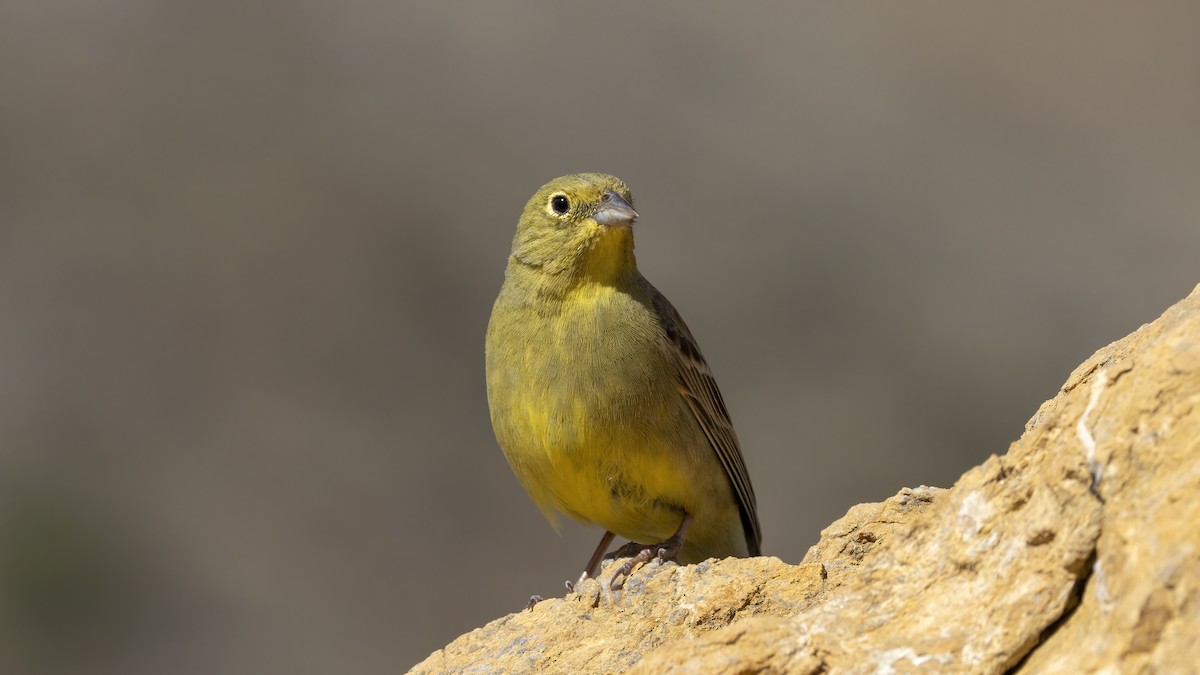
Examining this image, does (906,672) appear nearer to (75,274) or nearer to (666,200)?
(75,274)

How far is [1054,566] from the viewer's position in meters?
3.21

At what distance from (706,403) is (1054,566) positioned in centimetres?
384

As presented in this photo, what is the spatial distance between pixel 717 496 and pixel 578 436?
100 centimetres

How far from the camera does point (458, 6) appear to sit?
62.7ft

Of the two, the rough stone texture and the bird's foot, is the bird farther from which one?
the rough stone texture

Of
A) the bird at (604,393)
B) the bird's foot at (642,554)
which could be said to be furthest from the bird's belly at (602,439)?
the bird's foot at (642,554)

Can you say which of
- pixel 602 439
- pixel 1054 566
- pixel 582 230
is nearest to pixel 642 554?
pixel 602 439

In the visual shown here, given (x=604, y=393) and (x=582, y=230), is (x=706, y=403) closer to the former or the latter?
(x=604, y=393)

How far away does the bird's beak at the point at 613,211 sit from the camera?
268 inches

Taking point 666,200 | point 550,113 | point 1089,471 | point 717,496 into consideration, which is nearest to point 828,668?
point 1089,471

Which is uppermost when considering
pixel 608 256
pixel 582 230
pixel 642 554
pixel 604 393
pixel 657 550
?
pixel 582 230

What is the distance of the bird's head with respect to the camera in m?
6.80

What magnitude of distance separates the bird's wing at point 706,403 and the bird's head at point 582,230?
0.39 meters

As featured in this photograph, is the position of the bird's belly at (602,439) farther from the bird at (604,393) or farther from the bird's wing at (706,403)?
the bird's wing at (706,403)
